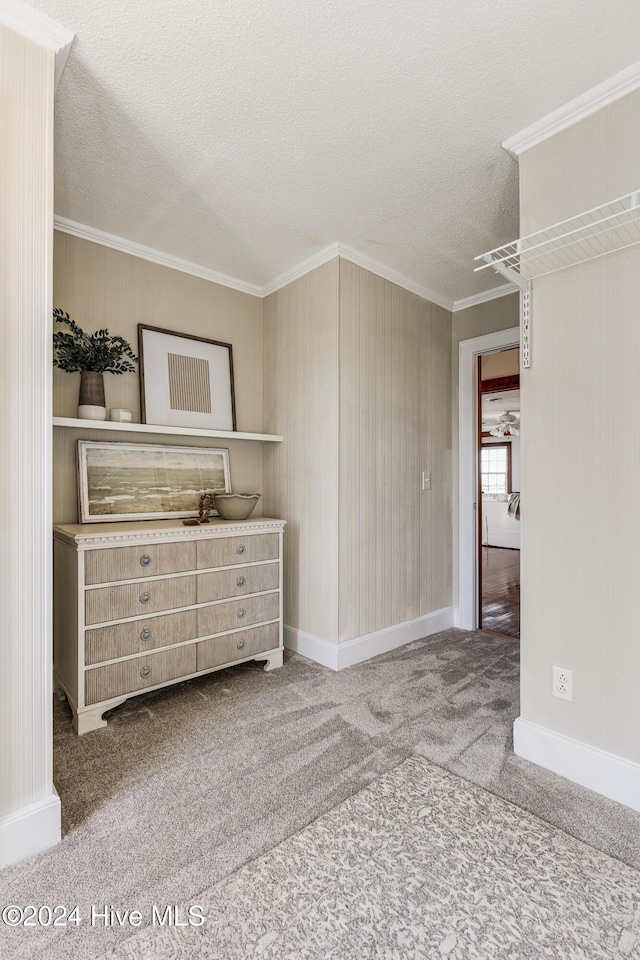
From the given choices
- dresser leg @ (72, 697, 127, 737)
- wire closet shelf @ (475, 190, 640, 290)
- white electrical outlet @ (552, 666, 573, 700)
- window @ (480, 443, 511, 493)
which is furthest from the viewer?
window @ (480, 443, 511, 493)

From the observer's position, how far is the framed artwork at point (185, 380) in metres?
2.88

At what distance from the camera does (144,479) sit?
111 inches

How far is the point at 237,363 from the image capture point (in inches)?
132

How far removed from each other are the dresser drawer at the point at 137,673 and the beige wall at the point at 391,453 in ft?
3.07

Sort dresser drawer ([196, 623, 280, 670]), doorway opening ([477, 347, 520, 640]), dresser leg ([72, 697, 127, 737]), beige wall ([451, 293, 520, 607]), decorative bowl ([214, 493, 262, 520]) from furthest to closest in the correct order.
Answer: doorway opening ([477, 347, 520, 640]) → beige wall ([451, 293, 520, 607]) → decorative bowl ([214, 493, 262, 520]) → dresser drawer ([196, 623, 280, 670]) → dresser leg ([72, 697, 127, 737])

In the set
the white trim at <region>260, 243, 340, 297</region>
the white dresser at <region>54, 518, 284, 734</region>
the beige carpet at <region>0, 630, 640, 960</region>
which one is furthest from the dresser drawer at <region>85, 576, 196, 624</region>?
the white trim at <region>260, 243, 340, 297</region>

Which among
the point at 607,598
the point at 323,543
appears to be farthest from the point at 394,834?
the point at 323,543

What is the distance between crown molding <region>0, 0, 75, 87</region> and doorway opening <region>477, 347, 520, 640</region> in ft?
9.74

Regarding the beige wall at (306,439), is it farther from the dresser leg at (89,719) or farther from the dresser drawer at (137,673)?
the dresser leg at (89,719)

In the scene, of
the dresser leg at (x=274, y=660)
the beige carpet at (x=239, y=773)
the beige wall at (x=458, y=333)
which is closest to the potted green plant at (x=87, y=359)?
the beige carpet at (x=239, y=773)

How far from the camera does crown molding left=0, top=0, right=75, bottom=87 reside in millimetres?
1414

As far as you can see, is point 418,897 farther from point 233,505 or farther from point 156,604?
point 233,505

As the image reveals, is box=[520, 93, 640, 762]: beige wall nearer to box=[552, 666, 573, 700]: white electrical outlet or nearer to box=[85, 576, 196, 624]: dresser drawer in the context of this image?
box=[552, 666, 573, 700]: white electrical outlet

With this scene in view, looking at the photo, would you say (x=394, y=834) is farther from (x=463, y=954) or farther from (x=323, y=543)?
(x=323, y=543)
